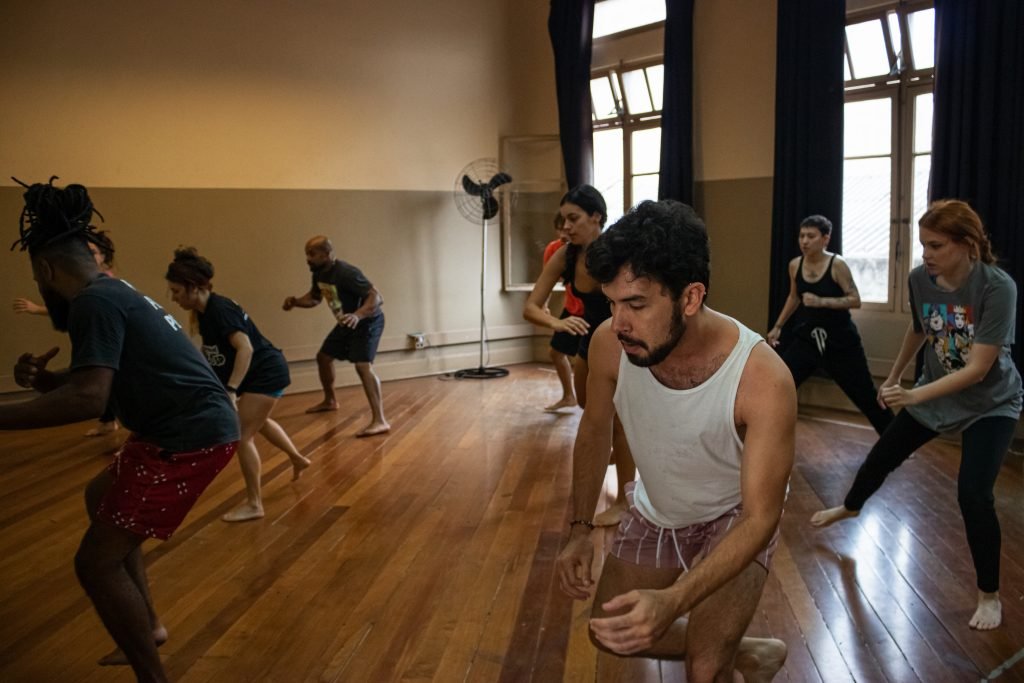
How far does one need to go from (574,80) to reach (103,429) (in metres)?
5.12

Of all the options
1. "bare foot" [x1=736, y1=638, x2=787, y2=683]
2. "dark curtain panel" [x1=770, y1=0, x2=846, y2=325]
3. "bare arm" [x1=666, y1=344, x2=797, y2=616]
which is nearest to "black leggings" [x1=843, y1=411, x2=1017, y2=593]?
"bare foot" [x1=736, y1=638, x2=787, y2=683]

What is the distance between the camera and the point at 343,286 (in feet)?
19.2

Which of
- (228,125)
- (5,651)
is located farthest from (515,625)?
(228,125)

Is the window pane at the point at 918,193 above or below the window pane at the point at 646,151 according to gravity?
below

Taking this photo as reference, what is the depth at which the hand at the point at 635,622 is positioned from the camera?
4.47 ft

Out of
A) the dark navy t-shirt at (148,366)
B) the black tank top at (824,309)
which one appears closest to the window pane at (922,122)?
the black tank top at (824,309)

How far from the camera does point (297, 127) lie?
7309mm

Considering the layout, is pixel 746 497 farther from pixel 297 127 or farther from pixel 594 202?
pixel 297 127

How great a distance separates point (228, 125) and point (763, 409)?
642 cm

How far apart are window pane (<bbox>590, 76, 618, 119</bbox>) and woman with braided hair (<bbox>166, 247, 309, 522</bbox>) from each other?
16.8 feet

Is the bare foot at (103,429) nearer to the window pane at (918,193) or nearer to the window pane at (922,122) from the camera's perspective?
the window pane at (918,193)

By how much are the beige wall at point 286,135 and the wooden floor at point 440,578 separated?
235 cm

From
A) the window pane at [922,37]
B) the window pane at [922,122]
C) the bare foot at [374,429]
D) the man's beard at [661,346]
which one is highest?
the window pane at [922,37]

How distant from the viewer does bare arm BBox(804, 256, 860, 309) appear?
507 centimetres
